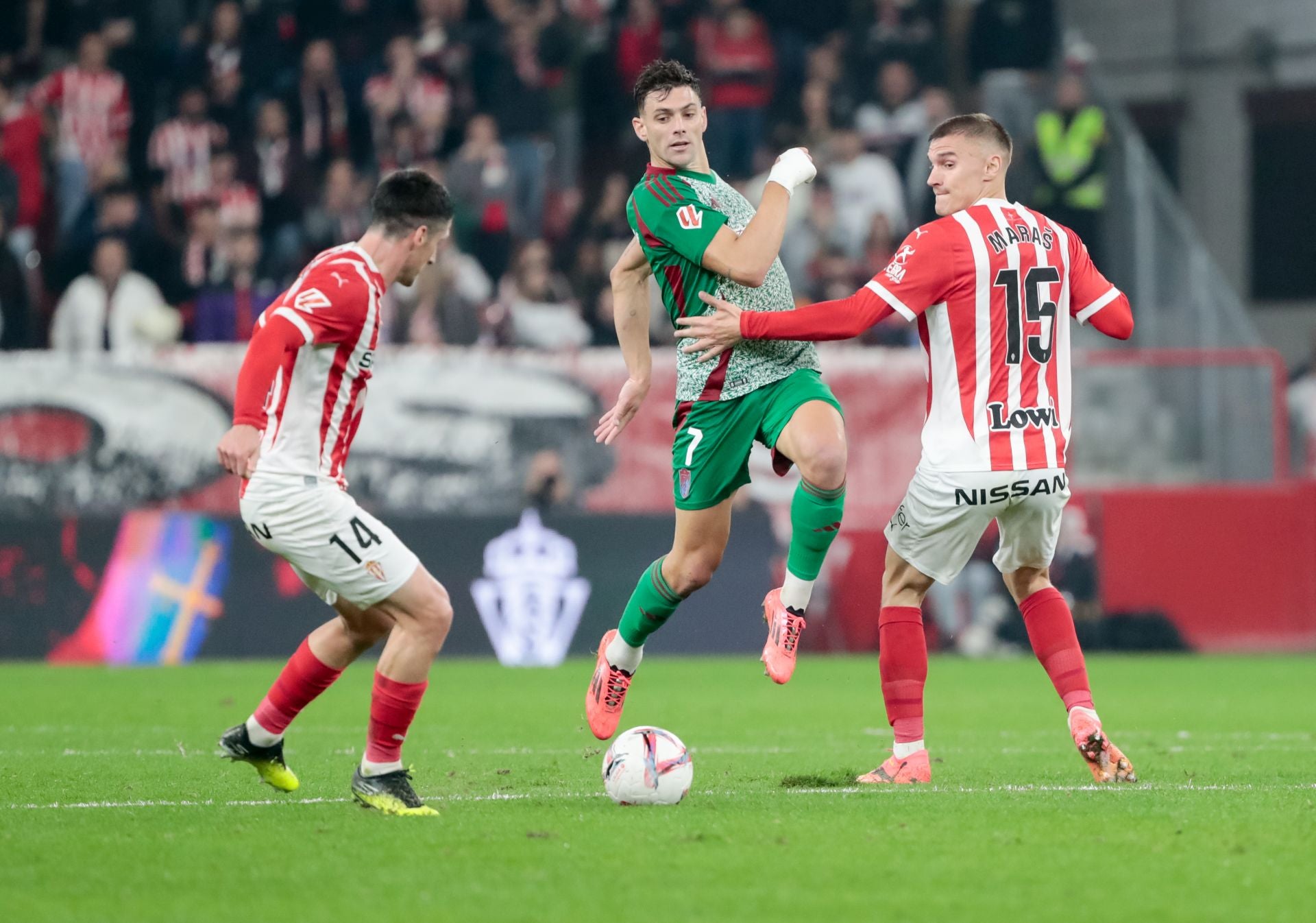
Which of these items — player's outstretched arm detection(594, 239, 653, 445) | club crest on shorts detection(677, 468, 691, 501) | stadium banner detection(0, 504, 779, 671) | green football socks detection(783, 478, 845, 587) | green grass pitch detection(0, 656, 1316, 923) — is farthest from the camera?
stadium banner detection(0, 504, 779, 671)

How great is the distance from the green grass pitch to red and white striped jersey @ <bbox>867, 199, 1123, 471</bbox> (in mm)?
1211

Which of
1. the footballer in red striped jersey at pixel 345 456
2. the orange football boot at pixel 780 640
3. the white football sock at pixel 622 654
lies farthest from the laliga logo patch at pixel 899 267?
the white football sock at pixel 622 654

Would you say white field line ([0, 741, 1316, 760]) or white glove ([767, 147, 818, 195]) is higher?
white glove ([767, 147, 818, 195])

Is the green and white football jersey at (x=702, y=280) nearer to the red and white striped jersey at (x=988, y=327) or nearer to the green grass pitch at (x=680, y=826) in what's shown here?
the red and white striped jersey at (x=988, y=327)

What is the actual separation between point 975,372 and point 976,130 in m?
0.89

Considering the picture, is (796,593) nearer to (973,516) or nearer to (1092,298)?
(973,516)

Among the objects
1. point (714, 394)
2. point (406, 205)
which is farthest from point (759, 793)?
point (406, 205)

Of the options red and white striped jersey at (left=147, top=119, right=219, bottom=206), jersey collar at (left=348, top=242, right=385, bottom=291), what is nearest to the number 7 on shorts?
jersey collar at (left=348, top=242, right=385, bottom=291)

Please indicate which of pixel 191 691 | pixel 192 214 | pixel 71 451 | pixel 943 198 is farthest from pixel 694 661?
pixel 943 198

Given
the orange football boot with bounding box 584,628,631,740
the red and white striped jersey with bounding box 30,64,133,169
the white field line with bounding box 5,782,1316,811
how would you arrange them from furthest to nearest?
1. the red and white striped jersey with bounding box 30,64,133,169
2. the orange football boot with bounding box 584,628,631,740
3. the white field line with bounding box 5,782,1316,811

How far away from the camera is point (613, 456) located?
14438mm

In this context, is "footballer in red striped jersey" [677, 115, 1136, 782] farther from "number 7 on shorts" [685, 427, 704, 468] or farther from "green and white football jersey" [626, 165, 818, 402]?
"number 7 on shorts" [685, 427, 704, 468]

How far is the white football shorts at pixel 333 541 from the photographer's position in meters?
5.35

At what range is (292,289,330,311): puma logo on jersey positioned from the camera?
17.3ft
